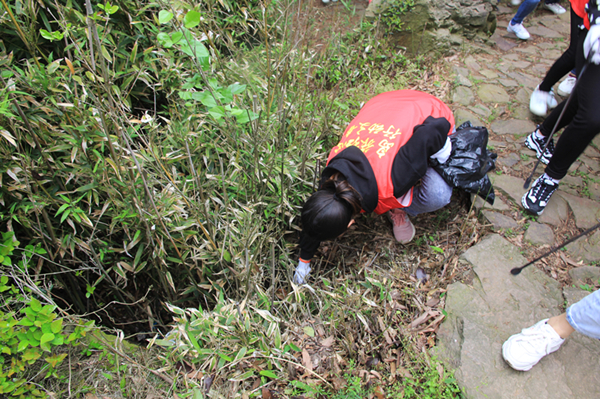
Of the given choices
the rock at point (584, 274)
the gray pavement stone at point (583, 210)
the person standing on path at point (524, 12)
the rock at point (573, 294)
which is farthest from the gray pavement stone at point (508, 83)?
the rock at point (573, 294)

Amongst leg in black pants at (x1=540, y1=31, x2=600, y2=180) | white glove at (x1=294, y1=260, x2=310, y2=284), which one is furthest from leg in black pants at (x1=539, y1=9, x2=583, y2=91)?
white glove at (x1=294, y1=260, x2=310, y2=284)

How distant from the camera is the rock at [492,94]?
11.3 feet

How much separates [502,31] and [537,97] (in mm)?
1861

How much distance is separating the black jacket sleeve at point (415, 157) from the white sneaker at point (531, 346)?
39.2 inches

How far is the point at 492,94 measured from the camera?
3.52 metres

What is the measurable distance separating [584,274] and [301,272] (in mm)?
1864

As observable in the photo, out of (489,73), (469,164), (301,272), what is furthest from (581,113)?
(301,272)

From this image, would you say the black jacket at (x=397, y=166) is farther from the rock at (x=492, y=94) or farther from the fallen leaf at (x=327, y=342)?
the rock at (x=492, y=94)

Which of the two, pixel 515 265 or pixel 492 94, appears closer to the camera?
pixel 515 265

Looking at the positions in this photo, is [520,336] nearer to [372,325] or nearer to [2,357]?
[372,325]

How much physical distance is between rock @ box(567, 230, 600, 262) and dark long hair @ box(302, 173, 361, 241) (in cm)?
164

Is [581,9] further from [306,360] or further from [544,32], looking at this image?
[306,360]

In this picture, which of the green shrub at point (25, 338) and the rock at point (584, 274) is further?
the rock at point (584, 274)

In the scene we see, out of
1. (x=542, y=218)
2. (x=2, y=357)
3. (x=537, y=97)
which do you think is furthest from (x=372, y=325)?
(x=537, y=97)
